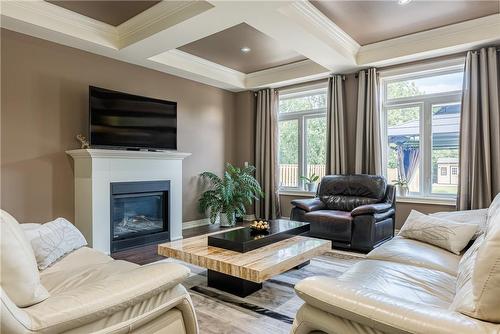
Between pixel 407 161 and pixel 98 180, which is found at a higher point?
pixel 407 161

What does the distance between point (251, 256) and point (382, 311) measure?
4.65ft

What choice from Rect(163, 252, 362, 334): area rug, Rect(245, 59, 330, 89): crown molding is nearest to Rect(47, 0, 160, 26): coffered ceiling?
Rect(245, 59, 330, 89): crown molding

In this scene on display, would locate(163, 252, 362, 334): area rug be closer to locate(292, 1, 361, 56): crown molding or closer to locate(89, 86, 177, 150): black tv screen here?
locate(89, 86, 177, 150): black tv screen

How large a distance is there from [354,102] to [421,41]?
1.29 m

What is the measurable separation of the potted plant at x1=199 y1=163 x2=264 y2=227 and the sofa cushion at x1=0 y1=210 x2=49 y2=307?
413 cm

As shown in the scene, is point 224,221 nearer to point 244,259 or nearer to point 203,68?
point 203,68

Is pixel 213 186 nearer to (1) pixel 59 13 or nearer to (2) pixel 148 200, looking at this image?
(2) pixel 148 200

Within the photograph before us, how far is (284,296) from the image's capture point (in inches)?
100

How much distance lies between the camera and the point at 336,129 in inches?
204

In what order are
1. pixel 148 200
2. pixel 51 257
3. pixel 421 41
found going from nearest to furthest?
1. pixel 51 257
2. pixel 421 41
3. pixel 148 200

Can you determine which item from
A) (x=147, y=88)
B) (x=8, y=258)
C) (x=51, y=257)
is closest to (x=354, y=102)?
(x=147, y=88)

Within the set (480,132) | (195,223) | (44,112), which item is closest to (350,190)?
(480,132)

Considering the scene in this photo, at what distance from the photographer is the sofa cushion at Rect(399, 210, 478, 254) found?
2352 mm

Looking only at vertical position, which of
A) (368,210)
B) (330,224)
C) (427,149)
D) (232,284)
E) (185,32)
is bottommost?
(232,284)
